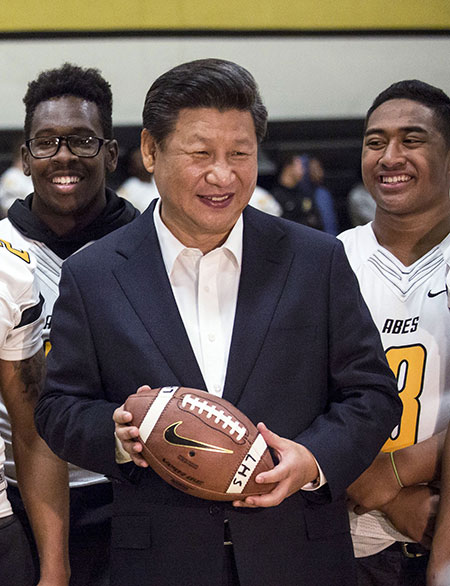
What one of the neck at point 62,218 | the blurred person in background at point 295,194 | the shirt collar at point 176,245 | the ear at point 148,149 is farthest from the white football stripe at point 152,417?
the blurred person in background at point 295,194

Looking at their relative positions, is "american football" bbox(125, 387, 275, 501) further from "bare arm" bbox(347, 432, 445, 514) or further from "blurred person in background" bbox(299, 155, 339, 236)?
"blurred person in background" bbox(299, 155, 339, 236)

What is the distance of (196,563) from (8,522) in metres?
0.52

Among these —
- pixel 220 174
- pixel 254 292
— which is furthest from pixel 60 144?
pixel 254 292

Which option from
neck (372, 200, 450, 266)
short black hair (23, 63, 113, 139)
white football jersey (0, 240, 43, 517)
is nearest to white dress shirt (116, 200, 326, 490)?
white football jersey (0, 240, 43, 517)

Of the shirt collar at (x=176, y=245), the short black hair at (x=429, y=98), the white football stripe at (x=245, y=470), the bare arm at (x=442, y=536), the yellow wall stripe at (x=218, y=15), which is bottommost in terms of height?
the bare arm at (x=442, y=536)

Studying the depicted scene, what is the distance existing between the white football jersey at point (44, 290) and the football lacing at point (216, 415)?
87 cm

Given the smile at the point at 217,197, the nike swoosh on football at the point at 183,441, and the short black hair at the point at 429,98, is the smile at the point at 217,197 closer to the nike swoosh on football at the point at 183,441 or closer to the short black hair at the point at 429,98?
the nike swoosh on football at the point at 183,441

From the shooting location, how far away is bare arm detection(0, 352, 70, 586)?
211 cm

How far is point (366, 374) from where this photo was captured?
1856 millimetres

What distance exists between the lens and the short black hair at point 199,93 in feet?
6.11

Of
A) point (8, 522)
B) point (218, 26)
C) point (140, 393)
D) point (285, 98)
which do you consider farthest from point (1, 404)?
point (285, 98)

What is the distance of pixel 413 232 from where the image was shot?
253cm

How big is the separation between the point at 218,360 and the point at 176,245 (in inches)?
12.8

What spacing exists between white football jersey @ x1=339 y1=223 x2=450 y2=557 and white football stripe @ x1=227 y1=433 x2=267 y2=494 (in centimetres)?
76
